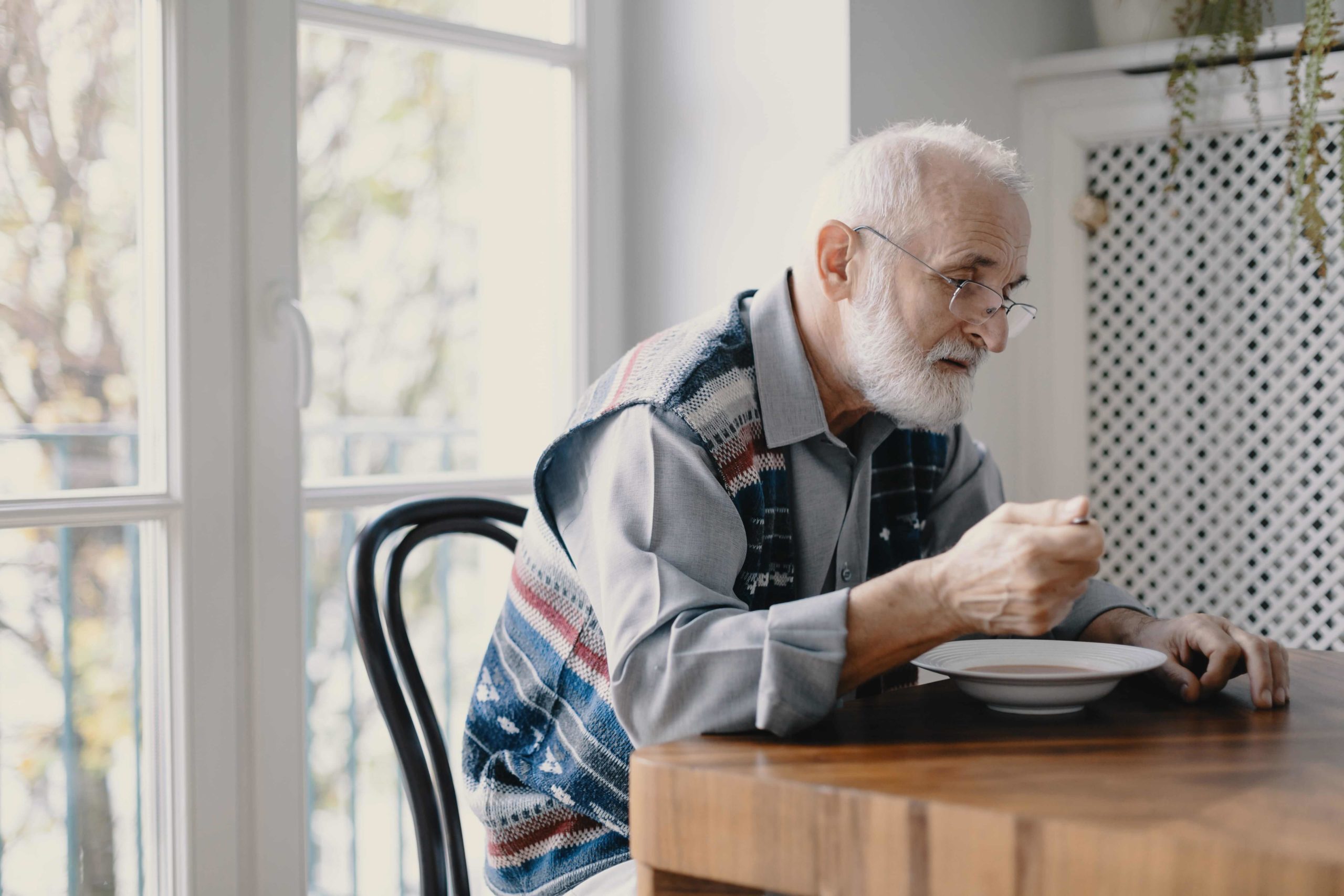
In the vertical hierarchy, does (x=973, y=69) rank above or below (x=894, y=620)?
above

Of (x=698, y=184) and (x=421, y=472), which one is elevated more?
(x=698, y=184)

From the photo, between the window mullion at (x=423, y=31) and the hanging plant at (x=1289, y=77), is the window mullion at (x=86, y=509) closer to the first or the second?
the window mullion at (x=423, y=31)

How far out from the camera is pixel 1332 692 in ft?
4.08

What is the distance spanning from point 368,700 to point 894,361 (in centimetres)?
146

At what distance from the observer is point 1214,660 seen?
4.05 feet

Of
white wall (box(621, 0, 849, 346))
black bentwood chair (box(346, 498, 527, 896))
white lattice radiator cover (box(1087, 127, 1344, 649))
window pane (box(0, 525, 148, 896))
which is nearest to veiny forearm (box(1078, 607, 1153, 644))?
black bentwood chair (box(346, 498, 527, 896))

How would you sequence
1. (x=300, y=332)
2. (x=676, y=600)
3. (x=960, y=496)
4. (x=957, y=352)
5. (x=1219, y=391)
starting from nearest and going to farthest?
(x=676, y=600), (x=957, y=352), (x=960, y=496), (x=300, y=332), (x=1219, y=391)

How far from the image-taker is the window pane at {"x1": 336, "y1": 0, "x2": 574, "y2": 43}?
2260 millimetres

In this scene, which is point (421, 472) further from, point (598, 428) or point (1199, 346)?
point (1199, 346)

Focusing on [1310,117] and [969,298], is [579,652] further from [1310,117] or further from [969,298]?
[1310,117]

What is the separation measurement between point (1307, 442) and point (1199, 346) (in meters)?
0.29

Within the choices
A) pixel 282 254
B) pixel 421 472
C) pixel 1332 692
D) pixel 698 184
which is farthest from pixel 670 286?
pixel 1332 692

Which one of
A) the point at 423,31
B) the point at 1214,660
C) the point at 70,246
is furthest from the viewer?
the point at 423,31

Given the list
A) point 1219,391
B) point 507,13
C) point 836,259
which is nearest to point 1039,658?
point 836,259
